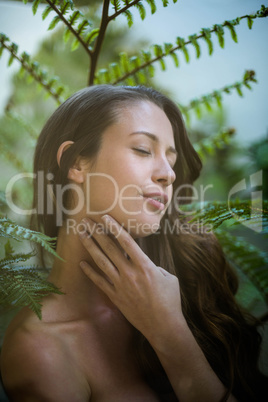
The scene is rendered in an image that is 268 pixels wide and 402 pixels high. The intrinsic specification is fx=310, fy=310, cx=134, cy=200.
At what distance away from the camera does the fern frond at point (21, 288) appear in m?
0.63

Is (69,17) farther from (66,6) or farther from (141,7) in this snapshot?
(141,7)

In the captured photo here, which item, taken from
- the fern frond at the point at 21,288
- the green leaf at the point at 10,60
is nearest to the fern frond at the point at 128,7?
the green leaf at the point at 10,60

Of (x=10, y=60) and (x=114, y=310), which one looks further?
(x=10, y=60)

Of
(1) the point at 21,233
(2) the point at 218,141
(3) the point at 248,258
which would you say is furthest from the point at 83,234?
(2) the point at 218,141

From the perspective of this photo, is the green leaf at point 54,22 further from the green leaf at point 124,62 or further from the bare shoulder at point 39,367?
the bare shoulder at point 39,367

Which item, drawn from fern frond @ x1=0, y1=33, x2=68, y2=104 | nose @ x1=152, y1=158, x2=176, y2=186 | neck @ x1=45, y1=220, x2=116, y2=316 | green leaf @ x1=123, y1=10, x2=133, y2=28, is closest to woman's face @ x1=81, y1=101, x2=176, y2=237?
nose @ x1=152, y1=158, x2=176, y2=186

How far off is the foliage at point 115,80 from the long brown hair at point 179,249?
0.09 m

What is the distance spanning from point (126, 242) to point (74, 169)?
0.74 ft

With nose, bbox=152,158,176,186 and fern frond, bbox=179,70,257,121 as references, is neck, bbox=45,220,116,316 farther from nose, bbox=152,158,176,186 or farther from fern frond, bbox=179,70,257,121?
fern frond, bbox=179,70,257,121

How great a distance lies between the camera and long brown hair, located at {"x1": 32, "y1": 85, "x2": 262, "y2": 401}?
0.76 meters

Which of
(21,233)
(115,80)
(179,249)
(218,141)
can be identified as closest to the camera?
(21,233)

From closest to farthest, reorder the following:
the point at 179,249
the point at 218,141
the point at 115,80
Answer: the point at 179,249
the point at 115,80
the point at 218,141

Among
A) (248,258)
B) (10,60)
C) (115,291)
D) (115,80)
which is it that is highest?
(10,60)

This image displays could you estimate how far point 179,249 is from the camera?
939mm
